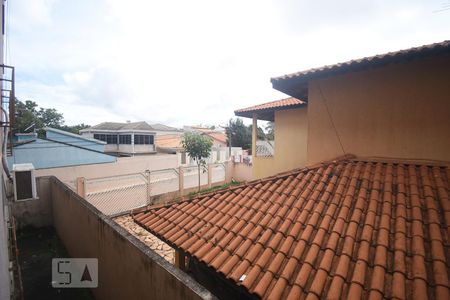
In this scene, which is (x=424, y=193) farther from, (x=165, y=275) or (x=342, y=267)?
(x=165, y=275)

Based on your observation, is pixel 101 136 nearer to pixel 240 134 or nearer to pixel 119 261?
→ pixel 240 134

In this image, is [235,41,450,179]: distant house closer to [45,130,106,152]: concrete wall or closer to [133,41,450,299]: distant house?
[133,41,450,299]: distant house

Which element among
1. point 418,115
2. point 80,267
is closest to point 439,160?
point 418,115

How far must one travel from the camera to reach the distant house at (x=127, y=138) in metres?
28.0

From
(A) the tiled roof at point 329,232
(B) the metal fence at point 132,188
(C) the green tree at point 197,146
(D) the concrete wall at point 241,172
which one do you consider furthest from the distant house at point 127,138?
(A) the tiled roof at point 329,232

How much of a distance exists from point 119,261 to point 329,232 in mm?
3245

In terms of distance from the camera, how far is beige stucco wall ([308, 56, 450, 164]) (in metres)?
3.71

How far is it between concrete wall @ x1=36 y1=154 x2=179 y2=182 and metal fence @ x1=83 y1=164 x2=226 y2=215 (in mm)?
1759

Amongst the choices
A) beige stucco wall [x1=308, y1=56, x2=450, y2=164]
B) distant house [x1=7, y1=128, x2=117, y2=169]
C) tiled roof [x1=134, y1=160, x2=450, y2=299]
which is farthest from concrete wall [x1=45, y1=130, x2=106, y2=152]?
beige stucco wall [x1=308, y1=56, x2=450, y2=164]

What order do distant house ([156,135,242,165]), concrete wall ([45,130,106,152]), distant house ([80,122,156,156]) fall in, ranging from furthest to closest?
distant house ([80,122,156,156]) → distant house ([156,135,242,165]) → concrete wall ([45,130,106,152])

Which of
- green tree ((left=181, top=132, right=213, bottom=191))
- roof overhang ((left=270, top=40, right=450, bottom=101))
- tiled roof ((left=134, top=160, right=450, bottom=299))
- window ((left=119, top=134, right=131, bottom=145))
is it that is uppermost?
roof overhang ((left=270, top=40, right=450, bottom=101))

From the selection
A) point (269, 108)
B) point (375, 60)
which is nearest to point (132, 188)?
point (269, 108)

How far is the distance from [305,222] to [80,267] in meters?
5.64

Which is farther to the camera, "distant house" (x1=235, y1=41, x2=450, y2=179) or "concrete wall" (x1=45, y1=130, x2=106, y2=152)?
"concrete wall" (x1=45, y1=130, x2=106, y2=152)
